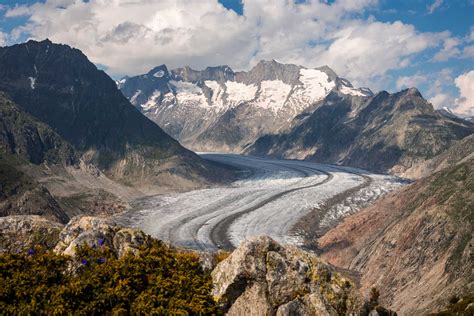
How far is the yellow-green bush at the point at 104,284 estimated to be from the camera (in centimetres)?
1739

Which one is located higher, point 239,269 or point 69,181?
point 239,269

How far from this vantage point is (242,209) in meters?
134

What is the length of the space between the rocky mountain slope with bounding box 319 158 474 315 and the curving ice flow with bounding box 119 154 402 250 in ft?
72.0

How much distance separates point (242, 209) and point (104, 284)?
115752 mm

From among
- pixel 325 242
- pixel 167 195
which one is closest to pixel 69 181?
pixel 167 195

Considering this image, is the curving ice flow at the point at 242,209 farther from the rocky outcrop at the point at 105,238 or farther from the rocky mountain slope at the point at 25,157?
the rocky outcrop at the point at 105,238

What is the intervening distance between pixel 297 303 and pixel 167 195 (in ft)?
488

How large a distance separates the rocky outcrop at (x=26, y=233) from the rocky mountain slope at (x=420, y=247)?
1356 inches

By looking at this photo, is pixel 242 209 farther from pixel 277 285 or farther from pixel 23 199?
pixel 277 285

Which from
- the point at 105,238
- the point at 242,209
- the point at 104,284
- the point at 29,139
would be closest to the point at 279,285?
the point at 104,284

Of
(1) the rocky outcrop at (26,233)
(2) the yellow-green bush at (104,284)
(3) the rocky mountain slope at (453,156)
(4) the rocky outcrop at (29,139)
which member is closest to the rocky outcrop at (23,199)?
(4) the rocky outcrop at (29,139)

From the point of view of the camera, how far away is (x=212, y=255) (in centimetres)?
2402

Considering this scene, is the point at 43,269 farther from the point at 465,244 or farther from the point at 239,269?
the point at 465,244

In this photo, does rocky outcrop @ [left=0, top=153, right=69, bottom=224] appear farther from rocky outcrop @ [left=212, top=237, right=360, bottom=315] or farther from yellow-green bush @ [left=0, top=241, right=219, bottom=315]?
rocky outcrop @ [left=212, top=237, right=360, bottom=315]
